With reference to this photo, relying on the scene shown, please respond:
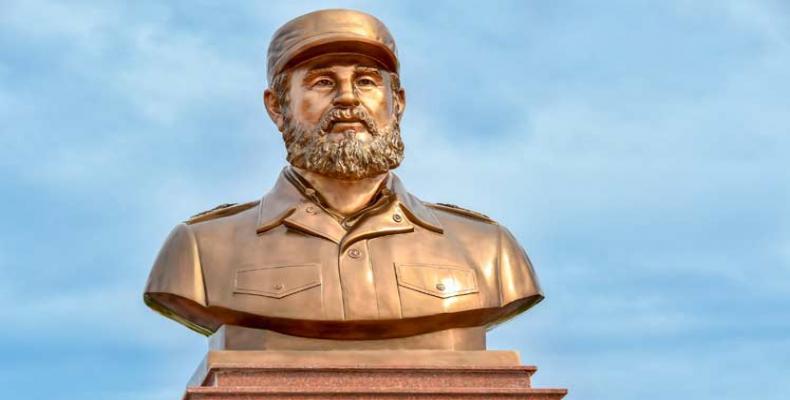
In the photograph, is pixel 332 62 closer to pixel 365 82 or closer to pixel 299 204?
pixel 365 82

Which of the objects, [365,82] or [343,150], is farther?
[365,82]

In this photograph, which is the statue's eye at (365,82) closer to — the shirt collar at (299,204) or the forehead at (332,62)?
the forehead at (332,62)

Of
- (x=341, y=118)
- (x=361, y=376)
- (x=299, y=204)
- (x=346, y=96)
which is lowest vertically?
(x=361, y=376)

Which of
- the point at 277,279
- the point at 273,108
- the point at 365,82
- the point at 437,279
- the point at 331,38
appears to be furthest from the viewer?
the point at 273,108

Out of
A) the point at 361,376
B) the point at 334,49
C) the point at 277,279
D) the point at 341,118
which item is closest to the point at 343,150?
the point at 341,118

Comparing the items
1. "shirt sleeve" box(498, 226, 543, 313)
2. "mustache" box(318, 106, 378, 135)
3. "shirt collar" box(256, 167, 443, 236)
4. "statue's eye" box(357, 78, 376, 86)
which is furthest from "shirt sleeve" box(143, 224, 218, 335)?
"shirt sleeve" box(498, 226, 543, 313)

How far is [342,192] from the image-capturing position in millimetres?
8742

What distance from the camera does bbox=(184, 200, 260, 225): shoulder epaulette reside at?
8812 mm

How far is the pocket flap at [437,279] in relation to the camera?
Result: 8359mm

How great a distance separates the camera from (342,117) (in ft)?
28.1

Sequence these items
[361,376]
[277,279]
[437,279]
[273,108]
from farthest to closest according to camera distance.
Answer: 1. [273,108]
2. [437,279]
3. [277,279]
4. [361,376]

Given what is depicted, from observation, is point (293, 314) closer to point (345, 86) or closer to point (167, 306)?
point (167, 306)

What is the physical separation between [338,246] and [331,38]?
1314mm

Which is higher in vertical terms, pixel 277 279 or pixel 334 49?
pixel 334 49
